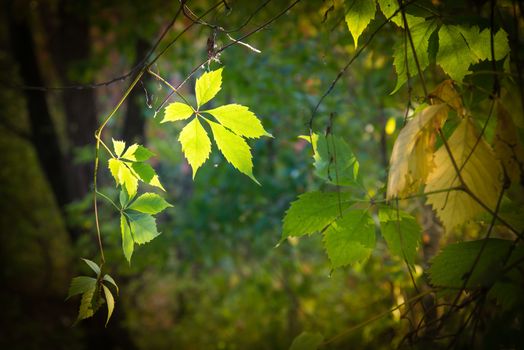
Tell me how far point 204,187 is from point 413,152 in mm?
3154

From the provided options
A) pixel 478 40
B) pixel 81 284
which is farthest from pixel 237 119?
pixel 478 40

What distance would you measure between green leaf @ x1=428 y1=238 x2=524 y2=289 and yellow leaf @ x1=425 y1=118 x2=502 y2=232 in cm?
6

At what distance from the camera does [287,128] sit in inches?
133

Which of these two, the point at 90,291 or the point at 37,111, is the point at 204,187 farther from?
the point at 90,291

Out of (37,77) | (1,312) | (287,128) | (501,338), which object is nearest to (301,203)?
(501,338)

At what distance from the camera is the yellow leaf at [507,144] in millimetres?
621

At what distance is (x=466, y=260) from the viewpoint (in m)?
0.70

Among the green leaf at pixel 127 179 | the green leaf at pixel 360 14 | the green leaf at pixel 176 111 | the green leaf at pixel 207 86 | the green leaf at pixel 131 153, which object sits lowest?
the green leaf at pixel 127 179

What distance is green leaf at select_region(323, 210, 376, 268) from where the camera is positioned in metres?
0.81

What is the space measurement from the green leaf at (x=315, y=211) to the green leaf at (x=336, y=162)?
45 mm

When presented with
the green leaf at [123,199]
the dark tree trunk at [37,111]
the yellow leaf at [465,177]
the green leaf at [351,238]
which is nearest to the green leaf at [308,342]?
the green leaf at [351,238]

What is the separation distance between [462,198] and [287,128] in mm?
2732

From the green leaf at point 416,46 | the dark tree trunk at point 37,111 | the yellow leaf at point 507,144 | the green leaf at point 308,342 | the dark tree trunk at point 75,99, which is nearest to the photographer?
the yellow leaf at point 507,144

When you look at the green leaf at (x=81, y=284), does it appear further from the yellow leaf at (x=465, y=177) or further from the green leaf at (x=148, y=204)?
the yellow leaf at (x=465, y=177)
